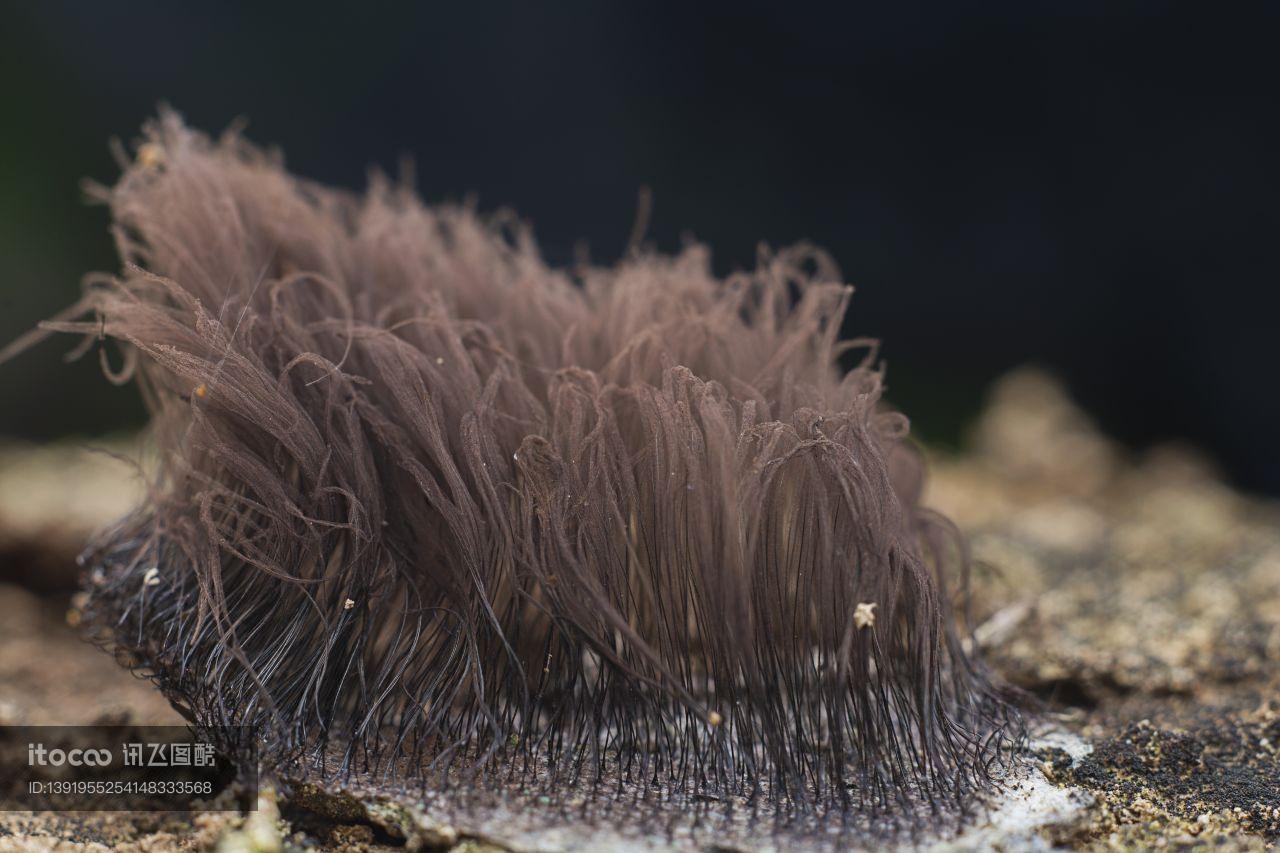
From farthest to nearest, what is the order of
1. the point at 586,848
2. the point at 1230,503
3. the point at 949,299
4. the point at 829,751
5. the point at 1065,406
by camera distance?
the point at 949,299, the point at 1065,406, the point at 1230,503, the point at 829,751, the point at 586,848

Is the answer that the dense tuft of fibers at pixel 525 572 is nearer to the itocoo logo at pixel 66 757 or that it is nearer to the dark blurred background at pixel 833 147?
the itocoo logo at pixel 66 757

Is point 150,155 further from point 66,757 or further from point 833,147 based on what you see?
point 833,147

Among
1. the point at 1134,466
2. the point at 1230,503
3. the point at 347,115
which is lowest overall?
the point at 1230,503

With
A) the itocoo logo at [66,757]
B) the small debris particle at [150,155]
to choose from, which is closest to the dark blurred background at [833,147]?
the small debris particle at [150,155]

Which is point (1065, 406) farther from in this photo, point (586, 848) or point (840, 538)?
point (586, 848)

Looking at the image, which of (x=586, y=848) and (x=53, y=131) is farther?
(x=53, y=131)

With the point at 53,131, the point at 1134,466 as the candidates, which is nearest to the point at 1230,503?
the point at 1134,466

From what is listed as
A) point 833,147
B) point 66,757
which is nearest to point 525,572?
point 66,757
